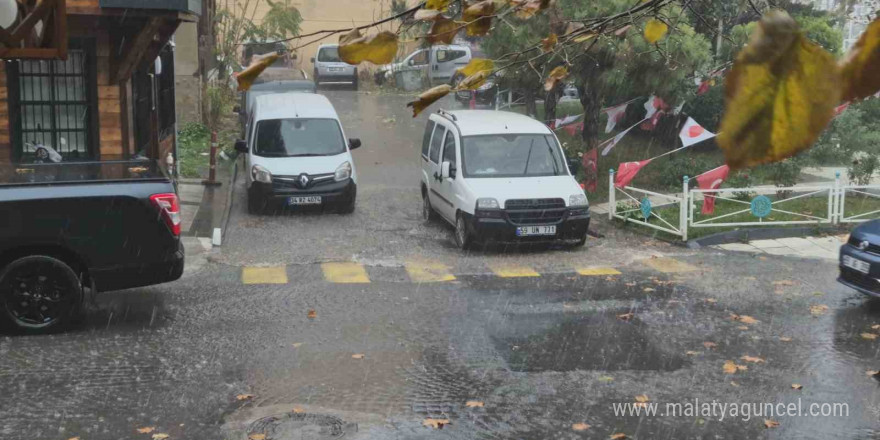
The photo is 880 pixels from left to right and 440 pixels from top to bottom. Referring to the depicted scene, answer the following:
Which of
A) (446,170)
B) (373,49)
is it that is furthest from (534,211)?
(373,49)

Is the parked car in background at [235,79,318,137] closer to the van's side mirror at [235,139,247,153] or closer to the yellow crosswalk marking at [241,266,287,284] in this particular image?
the van's side mirror at [235,139,247,153]

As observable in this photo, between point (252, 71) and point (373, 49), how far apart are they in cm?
32


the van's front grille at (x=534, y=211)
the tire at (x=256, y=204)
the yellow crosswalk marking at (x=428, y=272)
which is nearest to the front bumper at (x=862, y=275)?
the van's front grille at (x=534, y=211)

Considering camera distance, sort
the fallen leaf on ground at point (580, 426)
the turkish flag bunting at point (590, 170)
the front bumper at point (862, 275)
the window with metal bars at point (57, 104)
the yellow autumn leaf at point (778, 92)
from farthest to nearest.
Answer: the turkish flag bunting at point (590, 170), the window with metal bars at point (57, 104), the front bumper at point (862, 275), the fallen leaf on ground at point (580, 426), the yellow autumn leaf at point (778, 92)

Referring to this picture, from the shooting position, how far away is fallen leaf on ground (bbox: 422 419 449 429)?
22.5ft

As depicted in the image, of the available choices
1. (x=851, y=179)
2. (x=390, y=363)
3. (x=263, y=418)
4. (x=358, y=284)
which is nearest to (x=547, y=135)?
(x=358, y=284)

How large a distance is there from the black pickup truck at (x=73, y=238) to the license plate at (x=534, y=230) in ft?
18.2

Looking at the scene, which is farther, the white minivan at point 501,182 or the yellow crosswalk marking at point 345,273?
the white minivan at point 501,182

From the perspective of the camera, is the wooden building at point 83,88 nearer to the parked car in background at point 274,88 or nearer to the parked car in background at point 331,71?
the parked car in background at point 274,88

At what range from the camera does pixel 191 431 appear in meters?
6.75

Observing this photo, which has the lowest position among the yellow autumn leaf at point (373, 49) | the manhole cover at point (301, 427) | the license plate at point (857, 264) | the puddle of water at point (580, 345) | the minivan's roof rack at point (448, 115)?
the manhole cover at point (301, 427)

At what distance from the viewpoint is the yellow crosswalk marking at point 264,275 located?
467 inches

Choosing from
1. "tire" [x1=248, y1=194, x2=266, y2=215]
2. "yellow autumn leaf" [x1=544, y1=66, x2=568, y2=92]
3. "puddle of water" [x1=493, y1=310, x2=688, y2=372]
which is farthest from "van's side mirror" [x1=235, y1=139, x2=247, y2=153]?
"yellow autumn leaf" [x1=544, y1=66, x2=568, y2=92]

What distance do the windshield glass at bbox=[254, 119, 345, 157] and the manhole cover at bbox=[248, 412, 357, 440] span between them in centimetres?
1010
